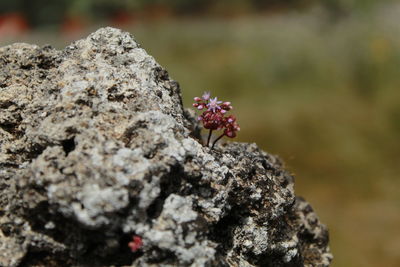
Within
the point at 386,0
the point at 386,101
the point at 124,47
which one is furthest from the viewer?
the point at 386,0

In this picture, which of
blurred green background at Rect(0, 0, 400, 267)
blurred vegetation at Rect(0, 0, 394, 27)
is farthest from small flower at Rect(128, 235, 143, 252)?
blurred vegetation at Rect(0, 0, 394, 27)

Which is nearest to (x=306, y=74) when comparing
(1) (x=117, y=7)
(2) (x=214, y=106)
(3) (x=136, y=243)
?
(1) (x=117, y=7)

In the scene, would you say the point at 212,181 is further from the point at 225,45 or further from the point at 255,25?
the point at 255,25

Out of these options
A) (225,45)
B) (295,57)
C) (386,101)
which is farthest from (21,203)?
(225,45)

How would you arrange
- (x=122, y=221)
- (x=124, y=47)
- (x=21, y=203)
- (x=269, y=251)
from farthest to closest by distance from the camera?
1. (x=124, y=47)
2. (x=269, y=251)
3. (x=21, y=203)
4. (x=122, y=221)

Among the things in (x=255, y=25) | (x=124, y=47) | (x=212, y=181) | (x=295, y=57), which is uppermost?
(x=255, y=25)

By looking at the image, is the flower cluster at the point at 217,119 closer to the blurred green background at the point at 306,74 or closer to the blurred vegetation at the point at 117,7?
the blurred green background at the point at 306,74

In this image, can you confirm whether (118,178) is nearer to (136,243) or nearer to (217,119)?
(136,243)
